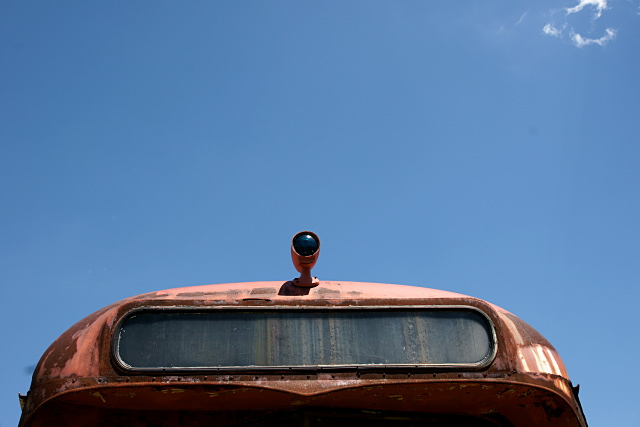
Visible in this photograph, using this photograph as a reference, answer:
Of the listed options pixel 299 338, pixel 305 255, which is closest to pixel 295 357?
pixel 299 338

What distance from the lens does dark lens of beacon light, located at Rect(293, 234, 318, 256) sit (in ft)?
14.4

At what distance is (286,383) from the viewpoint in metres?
3.75

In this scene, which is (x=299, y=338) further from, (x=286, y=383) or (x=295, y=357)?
(x=286, y=383)

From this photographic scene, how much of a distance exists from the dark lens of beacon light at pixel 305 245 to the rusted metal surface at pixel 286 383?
244 mm

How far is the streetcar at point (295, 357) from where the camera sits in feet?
12.4

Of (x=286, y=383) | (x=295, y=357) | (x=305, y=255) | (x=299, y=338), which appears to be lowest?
(x=286, y=383)

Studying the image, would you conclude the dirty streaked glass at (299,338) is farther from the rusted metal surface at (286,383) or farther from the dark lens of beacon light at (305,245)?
the dark lens of beacon light at (305,245)

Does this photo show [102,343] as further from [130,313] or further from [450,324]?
[450,324]

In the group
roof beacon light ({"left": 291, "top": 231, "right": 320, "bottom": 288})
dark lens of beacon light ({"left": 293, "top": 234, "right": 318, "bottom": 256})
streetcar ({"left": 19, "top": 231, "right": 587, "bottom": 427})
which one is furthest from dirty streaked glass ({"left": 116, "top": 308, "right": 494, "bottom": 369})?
dark lens of beacon light ({"left": 293, "top": 234, "right": 318, "bottom": 256})

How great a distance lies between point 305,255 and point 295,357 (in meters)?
0.80

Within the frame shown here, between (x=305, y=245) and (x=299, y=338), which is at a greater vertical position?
(x=305, y=245)

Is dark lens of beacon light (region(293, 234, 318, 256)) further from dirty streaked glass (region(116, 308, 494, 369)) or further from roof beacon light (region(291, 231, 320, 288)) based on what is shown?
dirty streaked glass (region(116, 308, 494, 369))

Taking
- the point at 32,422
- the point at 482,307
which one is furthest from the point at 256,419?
the point at 482,307

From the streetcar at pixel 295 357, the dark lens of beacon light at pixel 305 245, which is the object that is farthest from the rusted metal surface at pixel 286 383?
the dark lens of beacon light at pixel 305 245
